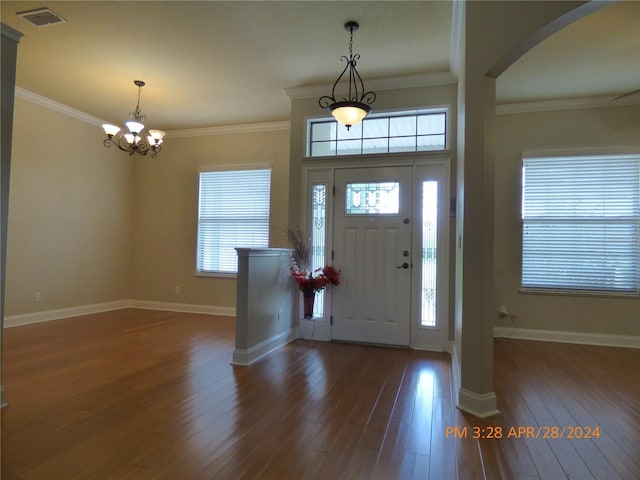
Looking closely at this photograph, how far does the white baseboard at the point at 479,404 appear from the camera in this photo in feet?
8.57

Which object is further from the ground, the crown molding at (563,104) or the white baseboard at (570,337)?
the crown molding at (563,104)

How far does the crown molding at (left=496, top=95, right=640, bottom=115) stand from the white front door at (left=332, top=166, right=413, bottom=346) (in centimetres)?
181

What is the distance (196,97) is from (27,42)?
1882mm

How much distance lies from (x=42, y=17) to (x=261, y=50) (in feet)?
6.49

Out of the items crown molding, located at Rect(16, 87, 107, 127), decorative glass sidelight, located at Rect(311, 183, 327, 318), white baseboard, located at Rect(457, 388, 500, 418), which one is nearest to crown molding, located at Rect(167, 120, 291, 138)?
crown molding, located at Rect(16, 87, 107, 127)

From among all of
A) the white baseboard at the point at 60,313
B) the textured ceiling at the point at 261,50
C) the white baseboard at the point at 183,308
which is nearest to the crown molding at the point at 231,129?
the textured ceiling at the point at 261,50

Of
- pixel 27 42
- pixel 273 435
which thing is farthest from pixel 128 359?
pixel 27 42

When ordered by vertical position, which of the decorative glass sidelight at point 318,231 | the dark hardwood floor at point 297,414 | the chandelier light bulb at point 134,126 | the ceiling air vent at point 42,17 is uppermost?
the ceiling air vent at point 42,17

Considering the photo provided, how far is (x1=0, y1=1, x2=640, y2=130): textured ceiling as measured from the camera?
10.8 ft

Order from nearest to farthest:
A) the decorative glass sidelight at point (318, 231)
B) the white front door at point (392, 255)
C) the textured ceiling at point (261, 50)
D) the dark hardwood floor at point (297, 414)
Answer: the dark hardwood floor at point (297, 414) < the textured ceiling at point (261, 50) < the white front door at point (392, 255) < the decorative glass sidelight at point (318, 231)

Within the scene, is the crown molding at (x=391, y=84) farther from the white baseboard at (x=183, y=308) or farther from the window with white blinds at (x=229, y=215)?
the white baseboard at (x=183, y=308)

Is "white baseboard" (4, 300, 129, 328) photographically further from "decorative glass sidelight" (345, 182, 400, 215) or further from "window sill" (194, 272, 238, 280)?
"decorative glass sidelight" (345, 182, 400, 215)

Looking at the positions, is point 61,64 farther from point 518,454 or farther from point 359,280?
point 518,454

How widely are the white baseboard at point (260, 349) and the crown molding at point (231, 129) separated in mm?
3298
